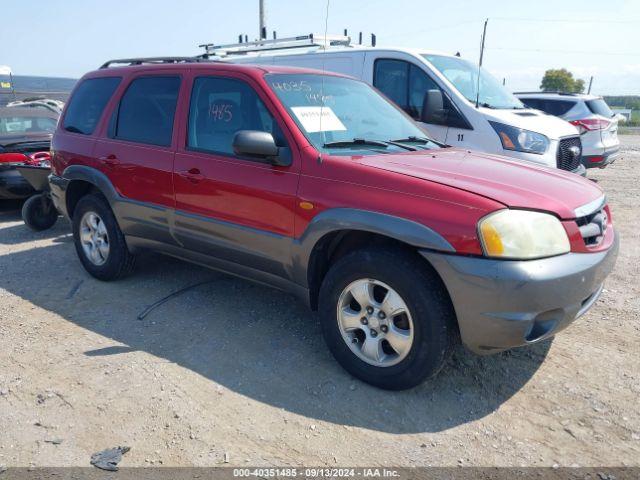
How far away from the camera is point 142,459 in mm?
2627

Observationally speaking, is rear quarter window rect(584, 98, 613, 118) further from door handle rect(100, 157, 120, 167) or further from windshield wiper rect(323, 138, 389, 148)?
door handle rect(100, 157, 120, 167)

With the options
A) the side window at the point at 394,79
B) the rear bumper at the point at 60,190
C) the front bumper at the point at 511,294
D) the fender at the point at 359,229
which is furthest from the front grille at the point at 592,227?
the rear bumper at the point at 60,190

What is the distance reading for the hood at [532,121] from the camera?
6281 millimetres

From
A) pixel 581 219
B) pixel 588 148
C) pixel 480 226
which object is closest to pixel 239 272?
pixel 480 226

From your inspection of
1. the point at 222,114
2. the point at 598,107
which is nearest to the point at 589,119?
the point at 598,107

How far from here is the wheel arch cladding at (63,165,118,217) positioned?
4602 mm

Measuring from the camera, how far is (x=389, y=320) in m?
3.05

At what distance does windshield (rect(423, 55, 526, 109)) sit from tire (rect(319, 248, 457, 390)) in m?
4.23

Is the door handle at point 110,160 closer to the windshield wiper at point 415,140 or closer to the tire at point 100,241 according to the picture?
the tire at point 100,241

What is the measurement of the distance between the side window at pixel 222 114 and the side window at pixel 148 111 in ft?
0.80

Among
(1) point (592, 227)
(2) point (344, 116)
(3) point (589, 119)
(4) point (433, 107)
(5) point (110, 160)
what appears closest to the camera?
(1) point (592, 227)

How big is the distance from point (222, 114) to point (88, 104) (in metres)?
1.84

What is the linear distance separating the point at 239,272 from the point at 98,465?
161cm

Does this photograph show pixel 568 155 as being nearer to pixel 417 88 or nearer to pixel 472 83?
pixel 472 83
